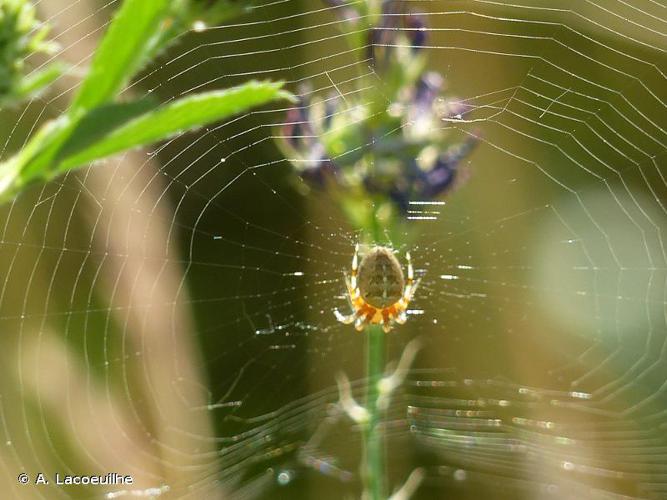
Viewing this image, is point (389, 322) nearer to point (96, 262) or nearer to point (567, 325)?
point (96, 262)

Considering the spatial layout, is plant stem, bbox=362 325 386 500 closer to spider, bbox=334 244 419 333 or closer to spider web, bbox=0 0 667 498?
spider web, bbox=0 0 667 498

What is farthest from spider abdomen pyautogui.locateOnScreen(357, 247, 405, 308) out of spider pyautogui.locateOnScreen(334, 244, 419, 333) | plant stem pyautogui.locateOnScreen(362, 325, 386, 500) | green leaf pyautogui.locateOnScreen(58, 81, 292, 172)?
green leaf pyautogui.locateOnScreen(58, 81, 292, 172)

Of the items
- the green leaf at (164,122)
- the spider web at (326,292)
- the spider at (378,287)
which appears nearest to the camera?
the green leaf at (164,122)

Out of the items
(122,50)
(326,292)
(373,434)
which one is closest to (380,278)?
(326,292)

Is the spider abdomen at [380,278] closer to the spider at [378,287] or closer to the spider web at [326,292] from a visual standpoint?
the spider at [378,287]

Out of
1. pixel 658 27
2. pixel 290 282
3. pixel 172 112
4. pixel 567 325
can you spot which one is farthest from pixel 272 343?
pixel 172 112

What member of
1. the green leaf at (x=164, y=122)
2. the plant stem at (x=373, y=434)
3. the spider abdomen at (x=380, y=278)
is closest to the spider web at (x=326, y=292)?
the spider abdomen at (x=380, y=278)
